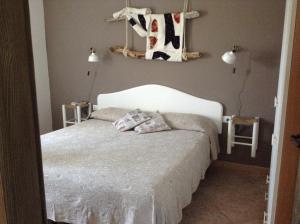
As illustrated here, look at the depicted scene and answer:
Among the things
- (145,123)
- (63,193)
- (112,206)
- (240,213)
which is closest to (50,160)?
(63,193)

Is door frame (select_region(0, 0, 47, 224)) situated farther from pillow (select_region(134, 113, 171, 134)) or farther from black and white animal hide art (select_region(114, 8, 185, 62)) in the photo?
black and white animal hide art (select_region(114, 8, 185, 62))

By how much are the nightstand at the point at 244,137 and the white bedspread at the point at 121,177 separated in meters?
0.50

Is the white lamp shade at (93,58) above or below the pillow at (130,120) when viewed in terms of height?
above

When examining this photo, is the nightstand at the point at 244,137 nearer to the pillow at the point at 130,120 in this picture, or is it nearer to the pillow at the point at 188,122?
the pillow at the point at 188,122

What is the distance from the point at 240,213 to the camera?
276cm

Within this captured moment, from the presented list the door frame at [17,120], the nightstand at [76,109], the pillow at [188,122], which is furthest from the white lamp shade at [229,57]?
the door frame at [17,120]

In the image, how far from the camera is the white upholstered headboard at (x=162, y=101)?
3695mm

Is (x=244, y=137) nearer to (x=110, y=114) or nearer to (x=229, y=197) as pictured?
(x=229, y=197)

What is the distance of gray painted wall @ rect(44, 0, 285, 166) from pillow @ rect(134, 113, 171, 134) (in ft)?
1.98

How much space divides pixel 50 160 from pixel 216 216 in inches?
60.5

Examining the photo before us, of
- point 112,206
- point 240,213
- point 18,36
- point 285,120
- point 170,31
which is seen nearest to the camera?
point 18,36

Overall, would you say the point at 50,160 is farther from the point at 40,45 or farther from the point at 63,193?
the point at 40,45

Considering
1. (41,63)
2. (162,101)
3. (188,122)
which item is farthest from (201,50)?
(41,63)

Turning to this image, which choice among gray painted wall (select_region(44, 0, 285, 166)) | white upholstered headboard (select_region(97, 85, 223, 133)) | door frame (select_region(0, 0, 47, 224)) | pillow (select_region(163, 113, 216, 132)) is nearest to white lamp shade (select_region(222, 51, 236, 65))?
gray painted wall (select_region(44, 0, 285, 166))
